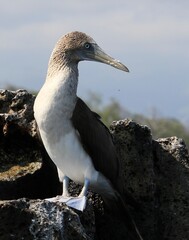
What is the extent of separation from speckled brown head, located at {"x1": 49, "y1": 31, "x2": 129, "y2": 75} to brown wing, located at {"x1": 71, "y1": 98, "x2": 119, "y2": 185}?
1.50ft

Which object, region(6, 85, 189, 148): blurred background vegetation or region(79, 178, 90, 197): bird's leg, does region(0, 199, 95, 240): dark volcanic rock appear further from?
region(6, 85, 189, 148): blurred background vegetation

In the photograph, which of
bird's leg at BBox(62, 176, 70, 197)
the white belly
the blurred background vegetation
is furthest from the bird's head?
the blurred background vegetation

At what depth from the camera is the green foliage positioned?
2056 inches

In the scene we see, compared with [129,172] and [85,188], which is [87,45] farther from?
[85,188]

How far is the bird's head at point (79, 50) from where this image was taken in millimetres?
A: 9016

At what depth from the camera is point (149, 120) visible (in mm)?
52812

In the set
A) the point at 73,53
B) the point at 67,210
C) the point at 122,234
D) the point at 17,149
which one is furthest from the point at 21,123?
the point at 67,210

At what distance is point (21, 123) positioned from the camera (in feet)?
29.0

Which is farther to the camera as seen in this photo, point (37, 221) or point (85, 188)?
point (85, 188)

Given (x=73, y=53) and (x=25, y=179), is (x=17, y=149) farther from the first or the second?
(x=73, y=53)

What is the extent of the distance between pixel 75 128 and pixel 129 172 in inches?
27.3

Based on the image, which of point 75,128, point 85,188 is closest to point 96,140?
point 75,128

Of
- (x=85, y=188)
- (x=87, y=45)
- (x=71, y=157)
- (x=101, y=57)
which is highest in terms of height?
(x=87, y=45)

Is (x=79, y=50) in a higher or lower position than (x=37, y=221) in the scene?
higher
